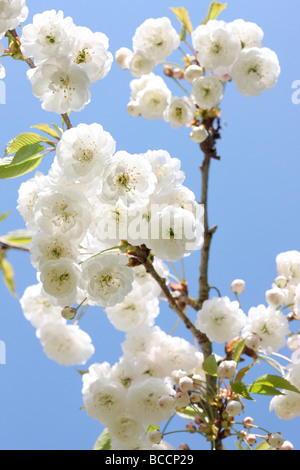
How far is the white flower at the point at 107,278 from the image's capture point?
4.28ft

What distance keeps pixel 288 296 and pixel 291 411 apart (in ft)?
1.45

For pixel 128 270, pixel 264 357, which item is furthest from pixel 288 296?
pixel 128 270

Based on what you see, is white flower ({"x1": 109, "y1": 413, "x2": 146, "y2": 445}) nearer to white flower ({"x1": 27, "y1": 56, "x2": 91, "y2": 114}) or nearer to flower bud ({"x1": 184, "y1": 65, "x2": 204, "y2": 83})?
white flower ({"x1": 27, "y1": 56, "x2": 91, "y2": 114})

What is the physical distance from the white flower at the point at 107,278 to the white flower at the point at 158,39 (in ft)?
4.34

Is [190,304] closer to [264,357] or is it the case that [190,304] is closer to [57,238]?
[264,357]

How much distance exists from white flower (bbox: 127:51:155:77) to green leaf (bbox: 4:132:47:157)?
1.02 meters

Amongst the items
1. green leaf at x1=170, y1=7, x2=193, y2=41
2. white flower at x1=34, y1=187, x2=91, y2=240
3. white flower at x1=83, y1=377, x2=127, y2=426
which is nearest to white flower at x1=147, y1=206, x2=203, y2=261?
white flower at x1=34, y1=187, x2=91, y2=240

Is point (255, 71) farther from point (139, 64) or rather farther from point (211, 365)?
point (211, 365)

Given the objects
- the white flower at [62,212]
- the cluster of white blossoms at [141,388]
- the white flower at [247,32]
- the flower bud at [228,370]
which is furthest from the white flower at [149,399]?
the white flower at [247,32]

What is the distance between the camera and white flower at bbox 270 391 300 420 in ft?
5.55

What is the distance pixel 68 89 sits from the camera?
50.9 inches

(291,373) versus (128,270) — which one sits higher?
(128,270)

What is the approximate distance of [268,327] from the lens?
1.83 metres

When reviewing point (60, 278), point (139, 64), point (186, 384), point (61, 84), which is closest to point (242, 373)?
point (186, 384)
